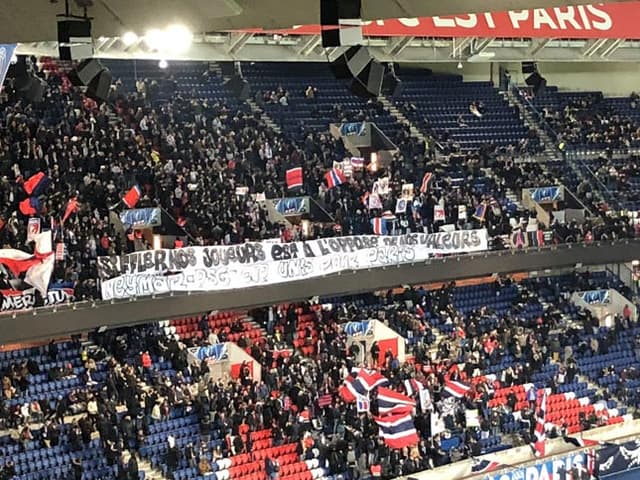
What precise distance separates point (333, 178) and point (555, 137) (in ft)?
32.2

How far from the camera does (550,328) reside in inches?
1104

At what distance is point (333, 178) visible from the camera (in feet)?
86.7

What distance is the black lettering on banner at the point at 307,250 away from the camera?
22.9 metres

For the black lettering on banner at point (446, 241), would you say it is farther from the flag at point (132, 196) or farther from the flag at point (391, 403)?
the flag at point (132, 196)

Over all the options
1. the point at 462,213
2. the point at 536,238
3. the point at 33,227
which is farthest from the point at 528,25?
the point at 33,227

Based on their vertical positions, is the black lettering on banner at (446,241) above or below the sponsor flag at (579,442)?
above

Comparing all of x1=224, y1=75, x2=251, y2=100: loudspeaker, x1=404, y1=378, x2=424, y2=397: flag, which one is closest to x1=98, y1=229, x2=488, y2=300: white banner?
x1=404, y1=378, x2=424, y2=397: flag

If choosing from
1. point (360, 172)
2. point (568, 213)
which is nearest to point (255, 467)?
point (360, 172)

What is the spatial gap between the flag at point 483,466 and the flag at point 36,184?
10439mm

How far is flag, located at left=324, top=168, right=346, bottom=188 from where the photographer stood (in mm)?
26438

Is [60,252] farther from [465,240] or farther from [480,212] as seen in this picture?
[480,212]

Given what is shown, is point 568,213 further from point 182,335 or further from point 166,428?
point 166,428

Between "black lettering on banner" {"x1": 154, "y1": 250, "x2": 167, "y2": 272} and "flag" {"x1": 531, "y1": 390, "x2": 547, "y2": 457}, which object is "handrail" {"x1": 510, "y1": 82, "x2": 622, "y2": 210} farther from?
"black lettering on banner" {"x1": 154, "y1": 250, "x2": 167, "y2": 272}

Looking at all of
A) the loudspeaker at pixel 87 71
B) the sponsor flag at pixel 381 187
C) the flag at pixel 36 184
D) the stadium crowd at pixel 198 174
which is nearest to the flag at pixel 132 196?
the stadium crowd at pixel 198 174
